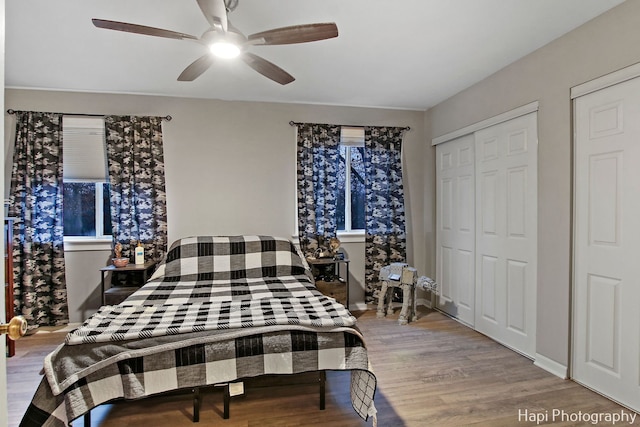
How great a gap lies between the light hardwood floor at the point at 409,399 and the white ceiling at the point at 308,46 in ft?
8.22

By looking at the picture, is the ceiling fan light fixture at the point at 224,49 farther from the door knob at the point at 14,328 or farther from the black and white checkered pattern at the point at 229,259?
the black and white checkered pattern at the point at 229,259

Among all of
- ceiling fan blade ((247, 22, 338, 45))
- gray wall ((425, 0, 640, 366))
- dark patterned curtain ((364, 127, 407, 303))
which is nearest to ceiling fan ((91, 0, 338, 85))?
ceiling fan blade ((247, 22, 338, 45))

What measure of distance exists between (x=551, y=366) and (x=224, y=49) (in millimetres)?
3214

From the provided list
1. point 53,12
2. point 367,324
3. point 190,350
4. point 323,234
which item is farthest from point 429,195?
point 53,12

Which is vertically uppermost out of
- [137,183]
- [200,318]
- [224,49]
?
[224,49]

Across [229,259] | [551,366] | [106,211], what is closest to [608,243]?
[551,366]

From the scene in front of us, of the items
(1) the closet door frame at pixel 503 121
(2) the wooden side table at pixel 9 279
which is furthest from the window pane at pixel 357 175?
(2) the wooden side table at pixel 9 279

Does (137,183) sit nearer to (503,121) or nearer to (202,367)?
(202,367)

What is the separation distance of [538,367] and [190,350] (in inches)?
103

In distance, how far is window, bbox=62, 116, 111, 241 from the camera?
3.74 meters

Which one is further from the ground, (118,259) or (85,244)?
(85,244)

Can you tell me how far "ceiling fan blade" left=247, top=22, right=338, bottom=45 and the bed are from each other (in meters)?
1.62

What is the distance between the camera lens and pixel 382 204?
4.34 metres

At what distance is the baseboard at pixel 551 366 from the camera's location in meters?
2.60
